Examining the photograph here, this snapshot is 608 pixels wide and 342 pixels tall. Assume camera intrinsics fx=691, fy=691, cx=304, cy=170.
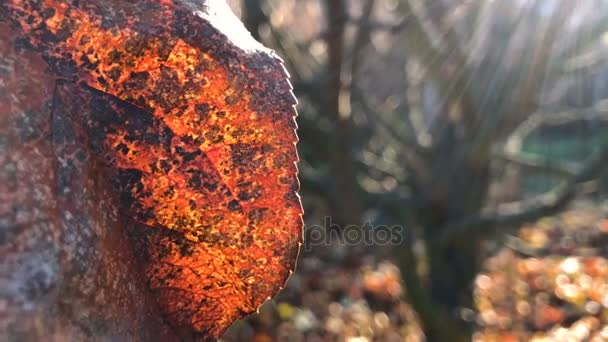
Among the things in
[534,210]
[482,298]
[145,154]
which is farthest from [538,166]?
[145,154]

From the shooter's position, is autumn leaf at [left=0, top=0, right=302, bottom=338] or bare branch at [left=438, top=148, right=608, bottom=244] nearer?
autumn leaf at [left=0, top=0, right=302, bottom=338]

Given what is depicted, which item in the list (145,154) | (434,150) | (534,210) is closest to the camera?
(145,154)

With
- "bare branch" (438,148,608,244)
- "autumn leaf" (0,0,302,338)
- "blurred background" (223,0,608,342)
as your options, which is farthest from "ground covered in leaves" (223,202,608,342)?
"autumn leaf" (0,0,302,338)

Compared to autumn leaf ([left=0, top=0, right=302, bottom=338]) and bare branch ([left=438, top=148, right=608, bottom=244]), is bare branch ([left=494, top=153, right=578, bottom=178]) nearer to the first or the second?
bare branch ([left=438, top=148, right=608, bottom=244])

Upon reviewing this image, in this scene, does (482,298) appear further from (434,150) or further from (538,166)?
(434,150)

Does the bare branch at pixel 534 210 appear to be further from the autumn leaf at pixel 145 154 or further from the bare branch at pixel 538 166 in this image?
the autumn leaf at pixel 145 154

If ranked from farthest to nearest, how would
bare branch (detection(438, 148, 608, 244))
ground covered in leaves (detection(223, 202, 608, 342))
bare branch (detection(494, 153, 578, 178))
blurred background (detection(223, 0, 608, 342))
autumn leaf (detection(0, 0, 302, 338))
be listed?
1. ground covered in leaves (detection(223, 202, 608, 342))
2. bare branch (detection(494, 153, 578, 178))
3. blurred background (detection(223, 0, 608, 342))
4. bare branch (detection(438, 148, 608, 244))
5. autumn leaf (detection(0, 0, 302, 338))
